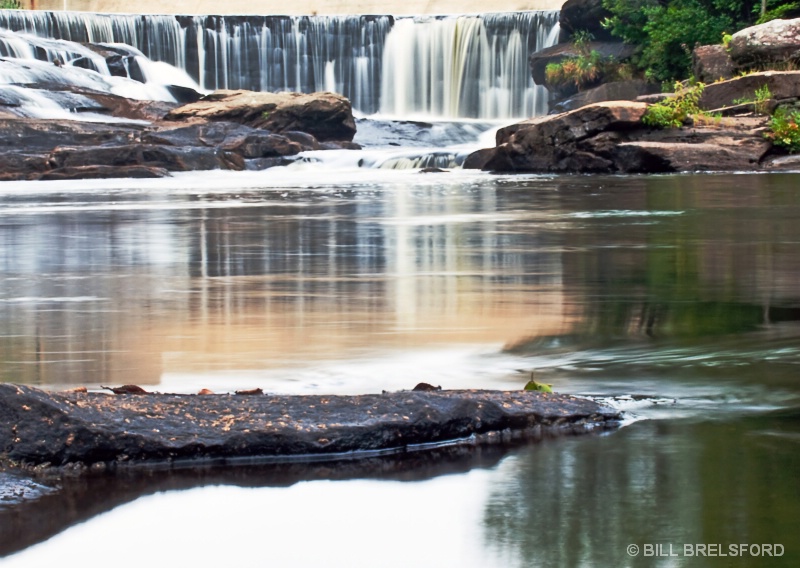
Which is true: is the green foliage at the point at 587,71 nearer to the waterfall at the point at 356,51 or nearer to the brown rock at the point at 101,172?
the waterfall at the point at 356,51

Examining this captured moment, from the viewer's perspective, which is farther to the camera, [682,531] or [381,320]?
[381,320]

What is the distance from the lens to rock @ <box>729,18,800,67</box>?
86.8ft

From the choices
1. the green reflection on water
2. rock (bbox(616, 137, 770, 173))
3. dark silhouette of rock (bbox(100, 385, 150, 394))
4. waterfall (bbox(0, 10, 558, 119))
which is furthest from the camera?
waterfall (bbox(0, 10, 558, 119))

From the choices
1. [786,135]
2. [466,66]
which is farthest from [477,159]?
[466,66]

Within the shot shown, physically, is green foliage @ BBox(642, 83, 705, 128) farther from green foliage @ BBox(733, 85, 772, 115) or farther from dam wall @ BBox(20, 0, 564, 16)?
dam wall @ BBox(20, 0, 564, 16)

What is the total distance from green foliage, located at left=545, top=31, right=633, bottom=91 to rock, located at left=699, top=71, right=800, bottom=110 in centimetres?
1068

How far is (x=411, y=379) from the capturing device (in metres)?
4.28

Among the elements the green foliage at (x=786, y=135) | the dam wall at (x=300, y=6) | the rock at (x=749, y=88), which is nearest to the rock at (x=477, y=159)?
the rock at (x=749, y=88)

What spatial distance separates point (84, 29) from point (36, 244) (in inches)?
1437

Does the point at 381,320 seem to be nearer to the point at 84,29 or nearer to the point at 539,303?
the point at 539,303

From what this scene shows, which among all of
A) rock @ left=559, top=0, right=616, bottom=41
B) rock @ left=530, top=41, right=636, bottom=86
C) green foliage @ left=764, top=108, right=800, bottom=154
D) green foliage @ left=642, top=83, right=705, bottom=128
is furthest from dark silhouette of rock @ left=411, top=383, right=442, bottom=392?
rock @ left=559, top=0, right=616, bottom=41

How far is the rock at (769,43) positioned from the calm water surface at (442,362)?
53.3 feet

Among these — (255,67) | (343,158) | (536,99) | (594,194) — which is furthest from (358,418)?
(255,67)

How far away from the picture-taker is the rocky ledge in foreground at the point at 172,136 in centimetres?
2627
